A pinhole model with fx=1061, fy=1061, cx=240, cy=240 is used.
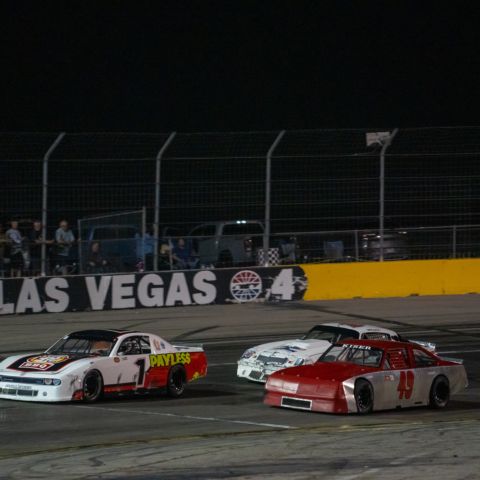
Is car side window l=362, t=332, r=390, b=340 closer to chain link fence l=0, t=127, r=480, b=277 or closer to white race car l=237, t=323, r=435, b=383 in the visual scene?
white race car l=237, t=323, r=435, b=383

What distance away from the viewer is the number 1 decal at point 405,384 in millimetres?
13453

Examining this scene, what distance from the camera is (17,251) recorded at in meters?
23.0

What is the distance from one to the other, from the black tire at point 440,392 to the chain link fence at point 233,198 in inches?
423

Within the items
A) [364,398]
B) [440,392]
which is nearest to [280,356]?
[440,392]

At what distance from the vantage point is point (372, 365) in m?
13.4

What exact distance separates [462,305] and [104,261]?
9.01 meters

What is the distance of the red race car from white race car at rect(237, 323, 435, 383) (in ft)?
4.23

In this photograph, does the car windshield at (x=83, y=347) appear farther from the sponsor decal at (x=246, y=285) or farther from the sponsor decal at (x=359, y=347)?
the sponsor decal at (x=246, y=285)

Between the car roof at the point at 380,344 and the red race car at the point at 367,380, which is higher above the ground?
the car roof at the point at 380,344

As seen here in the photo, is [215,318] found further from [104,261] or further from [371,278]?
[371,278]

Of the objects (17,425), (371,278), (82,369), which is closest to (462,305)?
→ (371,278)

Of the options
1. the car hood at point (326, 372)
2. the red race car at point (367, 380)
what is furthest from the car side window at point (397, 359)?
the car hood at point (326, 372)

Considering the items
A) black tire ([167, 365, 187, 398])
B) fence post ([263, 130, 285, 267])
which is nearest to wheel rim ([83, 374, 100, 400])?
black tire ([167, 365, 187, 398])

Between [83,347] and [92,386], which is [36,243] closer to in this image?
[83,347]
